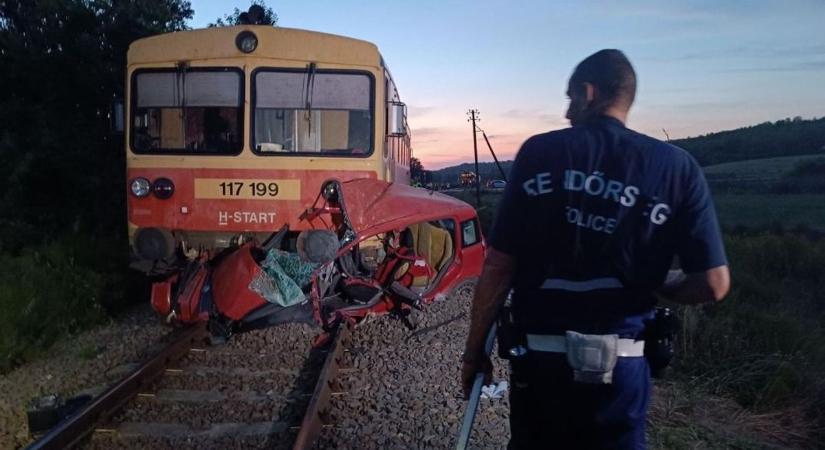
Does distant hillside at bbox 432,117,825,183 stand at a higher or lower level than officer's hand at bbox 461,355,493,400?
higher

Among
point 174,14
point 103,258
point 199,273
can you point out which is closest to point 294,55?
point 199,273

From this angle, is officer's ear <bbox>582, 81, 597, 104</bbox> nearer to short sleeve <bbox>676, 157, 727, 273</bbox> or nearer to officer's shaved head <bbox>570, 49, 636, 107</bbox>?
officer's shaved head <bbox>570, 49, 636, 107</bbox>

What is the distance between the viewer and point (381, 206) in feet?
27.5

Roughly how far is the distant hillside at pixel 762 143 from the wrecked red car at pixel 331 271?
46.9 meters

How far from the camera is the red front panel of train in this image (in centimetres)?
882

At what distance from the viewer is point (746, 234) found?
23.5 meters

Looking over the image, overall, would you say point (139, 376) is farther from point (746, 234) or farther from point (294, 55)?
point (746, 234)

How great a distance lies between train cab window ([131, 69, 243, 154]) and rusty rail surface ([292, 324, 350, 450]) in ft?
9.63

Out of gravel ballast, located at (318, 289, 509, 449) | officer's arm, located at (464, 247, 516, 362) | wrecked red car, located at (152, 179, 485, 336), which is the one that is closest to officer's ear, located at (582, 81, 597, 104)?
officer's arm, located at (464, 247, 516, 362)

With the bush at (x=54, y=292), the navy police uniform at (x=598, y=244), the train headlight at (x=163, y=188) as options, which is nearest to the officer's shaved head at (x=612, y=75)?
the navy police uniform at (x=598, y=244)

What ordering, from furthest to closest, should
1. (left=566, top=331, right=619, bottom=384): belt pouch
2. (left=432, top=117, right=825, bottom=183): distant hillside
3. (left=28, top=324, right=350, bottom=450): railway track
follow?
(left=432, top=117, right=825, bottom=183): distant hillside
(left=28, top=324, right=350, bottom=450): railway track
(left=566, top=331, right=619, bottom=384): belt pouch

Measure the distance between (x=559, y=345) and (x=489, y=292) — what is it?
296 mm

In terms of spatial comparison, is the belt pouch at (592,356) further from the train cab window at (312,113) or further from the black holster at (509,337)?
the train cab window at (312,113)

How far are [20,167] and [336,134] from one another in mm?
5713
